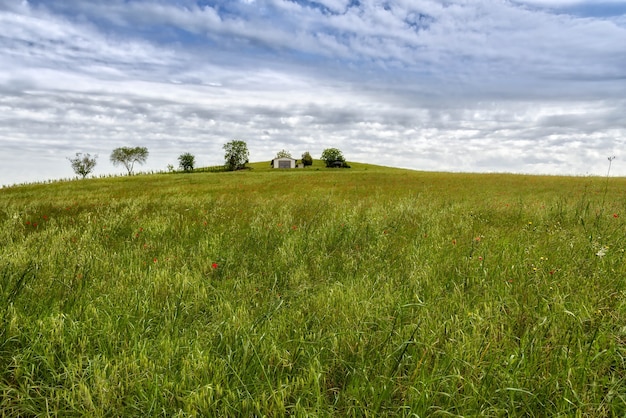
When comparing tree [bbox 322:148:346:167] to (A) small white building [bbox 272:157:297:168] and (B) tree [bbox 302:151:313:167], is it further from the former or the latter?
(A) small white building [bbox 272:157:297:168]

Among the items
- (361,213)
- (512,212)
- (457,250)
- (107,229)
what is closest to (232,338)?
(457,250)

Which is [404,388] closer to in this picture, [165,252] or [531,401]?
[531,401]

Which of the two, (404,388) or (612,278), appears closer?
(404,388)

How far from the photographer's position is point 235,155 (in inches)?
3996

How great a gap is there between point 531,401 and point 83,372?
3036 millimetres

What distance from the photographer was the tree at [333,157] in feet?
351

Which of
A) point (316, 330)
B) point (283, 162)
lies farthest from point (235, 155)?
point (316, 330)

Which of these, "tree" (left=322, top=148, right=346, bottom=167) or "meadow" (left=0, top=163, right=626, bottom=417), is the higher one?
"tree" (left=322, top=148, right=346, bottom=167)

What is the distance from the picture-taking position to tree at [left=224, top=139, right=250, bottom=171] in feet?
331

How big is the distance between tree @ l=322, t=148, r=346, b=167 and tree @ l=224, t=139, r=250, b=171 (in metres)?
25.2

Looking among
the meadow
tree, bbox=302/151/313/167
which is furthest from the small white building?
the meadow

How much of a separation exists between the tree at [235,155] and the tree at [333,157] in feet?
82.7

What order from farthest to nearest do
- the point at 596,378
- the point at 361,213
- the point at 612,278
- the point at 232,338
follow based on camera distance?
the point at 361,213 < the point at 612,278 < the point at 232,338 < the point at 596,378

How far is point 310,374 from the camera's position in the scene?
231 centimetres
